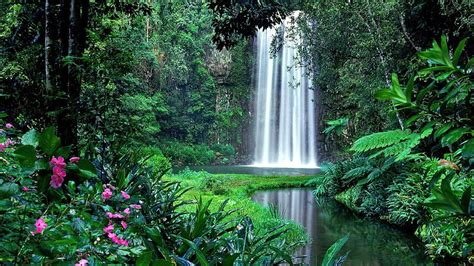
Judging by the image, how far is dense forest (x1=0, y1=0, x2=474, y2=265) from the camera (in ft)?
3.33

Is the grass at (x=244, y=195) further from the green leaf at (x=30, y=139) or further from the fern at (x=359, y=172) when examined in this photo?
the fern at (x=359, y=172)

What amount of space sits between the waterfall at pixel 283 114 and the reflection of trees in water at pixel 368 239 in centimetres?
1478

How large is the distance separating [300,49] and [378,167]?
406 cm

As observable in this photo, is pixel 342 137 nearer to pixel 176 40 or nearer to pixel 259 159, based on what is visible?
pixel 259 159

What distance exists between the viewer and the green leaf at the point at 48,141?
3.34ft

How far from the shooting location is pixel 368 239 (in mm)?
6562

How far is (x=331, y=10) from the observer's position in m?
9.45

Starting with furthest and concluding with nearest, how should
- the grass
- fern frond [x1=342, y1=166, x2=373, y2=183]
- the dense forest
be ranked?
fern frond [x1=342, y1=166, x2=373, y2=183] → the grass → the dense forest

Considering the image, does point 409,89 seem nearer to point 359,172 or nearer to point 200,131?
point 359,172

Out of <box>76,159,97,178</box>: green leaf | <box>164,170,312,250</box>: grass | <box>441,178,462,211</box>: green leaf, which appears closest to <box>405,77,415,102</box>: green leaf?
<box>441,178,462,211</box>: green leaf

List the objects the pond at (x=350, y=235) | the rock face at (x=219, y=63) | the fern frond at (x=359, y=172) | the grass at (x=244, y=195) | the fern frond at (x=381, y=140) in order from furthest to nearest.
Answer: the rock face at (x=219, y=63)
the fern frond at (x=359, y=172)
the fern frond at (x=381, y=140)
the grass at (x=244, y=195)
the pond at (x=350, y=235)

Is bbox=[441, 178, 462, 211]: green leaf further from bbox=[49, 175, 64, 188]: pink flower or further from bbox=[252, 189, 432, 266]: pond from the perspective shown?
bbox=[252, 189, 432, 266]: pond

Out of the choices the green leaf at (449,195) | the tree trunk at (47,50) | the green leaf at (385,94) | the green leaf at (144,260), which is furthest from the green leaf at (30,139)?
the tree trunk at (47,50)

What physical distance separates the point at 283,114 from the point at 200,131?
570 cm
